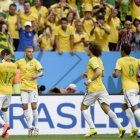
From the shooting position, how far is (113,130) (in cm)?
1207

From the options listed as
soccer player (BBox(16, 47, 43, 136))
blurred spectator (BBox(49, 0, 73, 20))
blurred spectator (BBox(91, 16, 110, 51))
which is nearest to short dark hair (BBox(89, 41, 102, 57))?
soccer player (BBox(16, 47, 43, 136))

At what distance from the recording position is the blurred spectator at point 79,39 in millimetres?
15219

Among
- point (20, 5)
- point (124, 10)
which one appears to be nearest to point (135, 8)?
point (124, 10)

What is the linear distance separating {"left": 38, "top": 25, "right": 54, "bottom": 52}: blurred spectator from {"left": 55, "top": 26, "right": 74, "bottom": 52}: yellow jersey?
253 millimetres

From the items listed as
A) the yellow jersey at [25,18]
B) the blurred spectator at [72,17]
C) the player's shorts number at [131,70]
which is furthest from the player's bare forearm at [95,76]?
the yellow jersey at [25,18]

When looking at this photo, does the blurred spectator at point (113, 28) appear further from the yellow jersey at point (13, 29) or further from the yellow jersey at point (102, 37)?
the yellow jersey at point (13, 29)

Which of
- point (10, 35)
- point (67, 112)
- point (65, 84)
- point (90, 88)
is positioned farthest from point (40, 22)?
point (90, 88)

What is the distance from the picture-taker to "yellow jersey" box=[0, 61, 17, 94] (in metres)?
10.6

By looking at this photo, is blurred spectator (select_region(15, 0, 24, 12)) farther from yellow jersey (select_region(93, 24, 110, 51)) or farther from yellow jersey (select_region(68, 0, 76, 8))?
yellow jersey (select_region(93, 24, 110, 51))

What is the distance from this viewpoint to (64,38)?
15.2 m

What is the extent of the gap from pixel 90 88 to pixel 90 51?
32.5 inches

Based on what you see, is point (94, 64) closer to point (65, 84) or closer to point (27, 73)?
point (27, 73)

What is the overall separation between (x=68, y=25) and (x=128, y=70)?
5.29m

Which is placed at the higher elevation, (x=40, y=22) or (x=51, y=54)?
(x=40, y=22)
